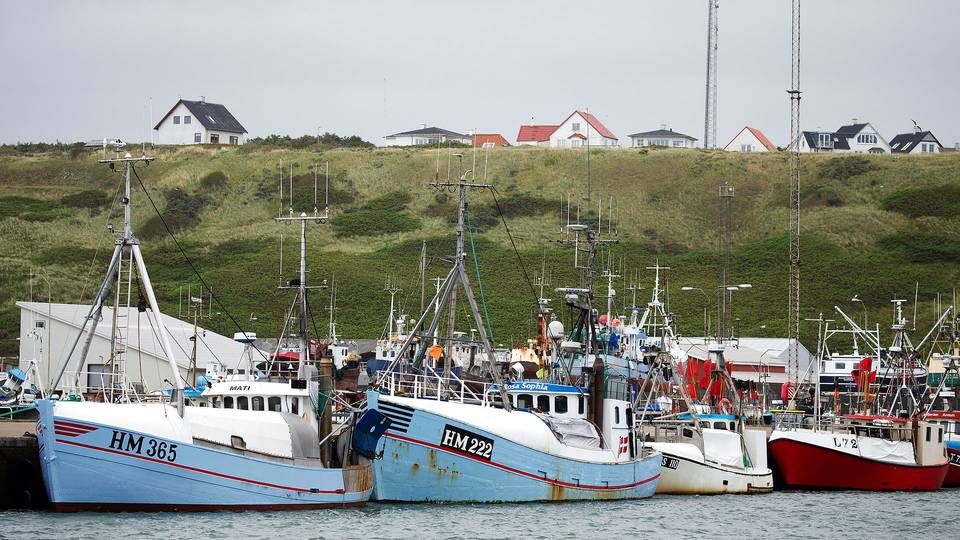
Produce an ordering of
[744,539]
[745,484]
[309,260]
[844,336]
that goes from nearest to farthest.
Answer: [744,539] → [745,484] → [844,336] → [309,260]

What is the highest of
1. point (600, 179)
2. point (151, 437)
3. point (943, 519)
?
point (600, 179)

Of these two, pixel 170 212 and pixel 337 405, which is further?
pixel 170 212

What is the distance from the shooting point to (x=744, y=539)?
123 feet

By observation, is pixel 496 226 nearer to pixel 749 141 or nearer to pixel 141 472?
pixel 749 141

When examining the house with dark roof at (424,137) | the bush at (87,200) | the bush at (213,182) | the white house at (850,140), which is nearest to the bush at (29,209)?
the bush at (87,200)

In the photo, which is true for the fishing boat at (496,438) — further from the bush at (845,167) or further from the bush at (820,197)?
the bush at (845,167)

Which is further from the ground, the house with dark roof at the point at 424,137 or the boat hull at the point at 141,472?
the house with dark roof at the point at 424,137

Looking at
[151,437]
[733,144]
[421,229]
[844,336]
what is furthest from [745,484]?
[733,144]

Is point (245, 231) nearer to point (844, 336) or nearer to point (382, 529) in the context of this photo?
point (844, 336)

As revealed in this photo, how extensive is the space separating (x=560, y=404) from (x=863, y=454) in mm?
14358

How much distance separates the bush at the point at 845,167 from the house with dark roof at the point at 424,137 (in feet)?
146

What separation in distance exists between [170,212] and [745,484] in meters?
85.0

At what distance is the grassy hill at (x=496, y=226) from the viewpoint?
100 metres

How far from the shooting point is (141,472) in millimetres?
34344
